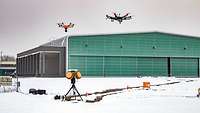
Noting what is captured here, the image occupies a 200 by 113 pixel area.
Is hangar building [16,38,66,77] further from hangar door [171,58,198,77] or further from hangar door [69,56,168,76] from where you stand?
hangar door [171,58,198,77]

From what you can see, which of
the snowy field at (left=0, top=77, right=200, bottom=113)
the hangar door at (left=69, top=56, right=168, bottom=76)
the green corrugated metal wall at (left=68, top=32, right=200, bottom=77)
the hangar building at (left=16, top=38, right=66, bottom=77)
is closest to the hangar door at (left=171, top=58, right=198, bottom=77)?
the green corrugated metal wall at (left=68, top=32, right=200, bottom=77)

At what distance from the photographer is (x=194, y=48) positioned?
9000 centimetres

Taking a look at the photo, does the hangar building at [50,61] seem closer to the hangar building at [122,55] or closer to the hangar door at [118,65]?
the hangar building at [122,55]

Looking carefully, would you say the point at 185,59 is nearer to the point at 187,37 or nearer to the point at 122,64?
the point at 187,37

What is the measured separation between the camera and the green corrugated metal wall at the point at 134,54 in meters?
80.4

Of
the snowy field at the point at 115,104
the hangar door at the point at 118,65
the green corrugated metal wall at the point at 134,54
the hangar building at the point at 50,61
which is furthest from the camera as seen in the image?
the hangar building at the point at 50,61

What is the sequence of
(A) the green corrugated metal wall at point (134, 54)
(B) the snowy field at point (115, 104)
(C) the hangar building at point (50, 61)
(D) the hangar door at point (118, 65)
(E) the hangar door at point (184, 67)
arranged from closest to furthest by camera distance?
1. (B) the snowy field at point (115, 104)
2. (D) the hangar door at point (118, 65)
3. (A) the green corrugated metal wall at point (134, 54)
4. (C) the hangar building at point (50, 61)
5. (E) the hangar door at point (184, 67)

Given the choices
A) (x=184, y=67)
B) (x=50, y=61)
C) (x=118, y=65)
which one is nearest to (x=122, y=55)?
(x=118, y=65)

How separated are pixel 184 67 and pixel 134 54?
47.8 feet

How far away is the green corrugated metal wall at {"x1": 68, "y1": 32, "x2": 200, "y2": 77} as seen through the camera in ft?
264

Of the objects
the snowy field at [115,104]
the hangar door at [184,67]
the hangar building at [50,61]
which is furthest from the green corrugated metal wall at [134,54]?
the snowy field at [115,104]

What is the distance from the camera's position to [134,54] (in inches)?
3273

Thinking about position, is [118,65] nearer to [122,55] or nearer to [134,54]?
[122,55]

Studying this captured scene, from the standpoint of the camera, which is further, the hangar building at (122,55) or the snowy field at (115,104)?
the hangar building at (122,55)
